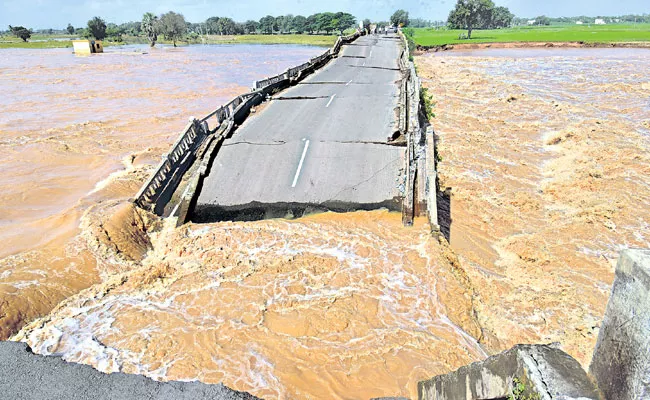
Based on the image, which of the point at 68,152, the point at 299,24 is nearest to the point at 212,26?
the point at 299,24

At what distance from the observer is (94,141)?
784 inches

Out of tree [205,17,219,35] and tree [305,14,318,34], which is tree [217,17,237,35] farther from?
tree [305,14,318,34]

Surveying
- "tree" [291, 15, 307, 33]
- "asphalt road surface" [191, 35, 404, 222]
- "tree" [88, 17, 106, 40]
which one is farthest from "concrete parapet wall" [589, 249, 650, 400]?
"tree" [291, 15, 307, 33]

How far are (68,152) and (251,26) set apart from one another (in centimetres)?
14288

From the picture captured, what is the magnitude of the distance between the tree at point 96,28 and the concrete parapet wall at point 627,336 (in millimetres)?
123339

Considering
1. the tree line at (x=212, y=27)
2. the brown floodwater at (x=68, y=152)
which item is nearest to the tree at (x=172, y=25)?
the tree line at (x=212, y=27)

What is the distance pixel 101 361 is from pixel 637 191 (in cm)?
1549

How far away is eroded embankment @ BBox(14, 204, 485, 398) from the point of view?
632cm

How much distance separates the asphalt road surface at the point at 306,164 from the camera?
10617 millimetres

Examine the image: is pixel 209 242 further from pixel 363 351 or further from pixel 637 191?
pixel 637 191

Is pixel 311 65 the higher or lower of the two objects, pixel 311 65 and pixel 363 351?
the higher

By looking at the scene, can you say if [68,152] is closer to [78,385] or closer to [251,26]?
[78,385]

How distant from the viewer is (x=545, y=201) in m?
13.1

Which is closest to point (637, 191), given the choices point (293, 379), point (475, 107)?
point (293, 379)
